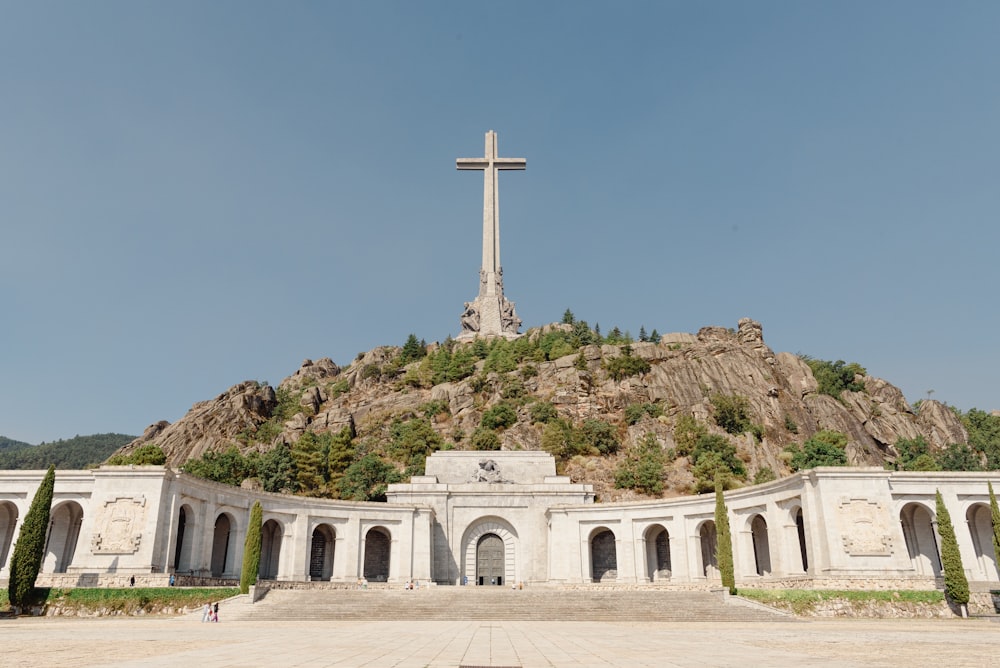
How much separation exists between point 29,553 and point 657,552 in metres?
34.9

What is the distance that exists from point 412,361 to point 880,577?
2782 inches

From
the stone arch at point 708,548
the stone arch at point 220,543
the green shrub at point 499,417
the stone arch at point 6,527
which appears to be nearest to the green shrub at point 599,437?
the green shrub at point 499,417

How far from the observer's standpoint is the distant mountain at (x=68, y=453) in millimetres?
116375

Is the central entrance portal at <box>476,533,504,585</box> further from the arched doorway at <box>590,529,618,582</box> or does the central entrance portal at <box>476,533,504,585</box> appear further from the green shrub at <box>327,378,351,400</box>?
the green shrub at <box>327,378,351,400</box>

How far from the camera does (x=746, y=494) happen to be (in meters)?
38.8

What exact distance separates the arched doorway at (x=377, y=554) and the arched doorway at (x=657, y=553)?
17196 mm

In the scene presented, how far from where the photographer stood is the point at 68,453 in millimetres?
129250

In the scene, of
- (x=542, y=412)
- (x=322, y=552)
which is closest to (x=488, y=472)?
(x=322, y=552)

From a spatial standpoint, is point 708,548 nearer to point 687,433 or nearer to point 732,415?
point 687,433

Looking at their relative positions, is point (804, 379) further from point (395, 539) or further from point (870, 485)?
point (395, 539)

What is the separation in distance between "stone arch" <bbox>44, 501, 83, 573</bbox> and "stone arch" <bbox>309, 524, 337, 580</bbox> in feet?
43.7

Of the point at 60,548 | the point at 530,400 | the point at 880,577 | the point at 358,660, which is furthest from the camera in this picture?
the point at 530,400

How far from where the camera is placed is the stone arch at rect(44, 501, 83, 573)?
38281mm

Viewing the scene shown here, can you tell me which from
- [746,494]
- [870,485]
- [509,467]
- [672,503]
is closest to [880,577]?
[870,485]
